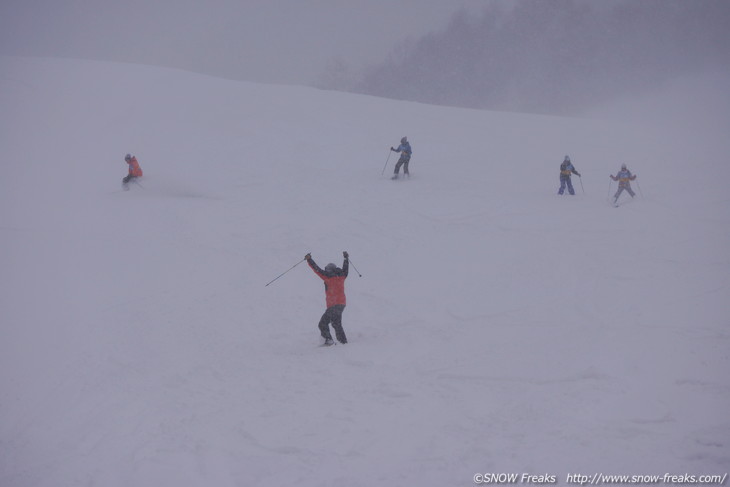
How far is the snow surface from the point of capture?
18.1 feet

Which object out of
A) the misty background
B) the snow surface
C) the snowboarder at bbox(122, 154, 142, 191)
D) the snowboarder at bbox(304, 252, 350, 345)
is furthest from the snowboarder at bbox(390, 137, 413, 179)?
the misty background

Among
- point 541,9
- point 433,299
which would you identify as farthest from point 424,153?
point 541,9

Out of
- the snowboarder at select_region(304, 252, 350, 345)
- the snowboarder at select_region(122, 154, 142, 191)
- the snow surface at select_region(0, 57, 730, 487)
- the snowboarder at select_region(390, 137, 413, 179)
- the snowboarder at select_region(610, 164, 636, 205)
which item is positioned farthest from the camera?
the snowboarder at select_region(390, 137, 413, 179)

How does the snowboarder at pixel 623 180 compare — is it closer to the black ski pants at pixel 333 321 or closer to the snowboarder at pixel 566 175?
the snowboarder at pixel 566 175

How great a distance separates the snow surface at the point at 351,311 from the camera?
5516 mm

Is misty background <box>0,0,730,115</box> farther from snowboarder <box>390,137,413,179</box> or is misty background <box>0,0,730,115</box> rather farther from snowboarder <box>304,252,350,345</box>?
snowboarder <box>304,252,350,345</box>

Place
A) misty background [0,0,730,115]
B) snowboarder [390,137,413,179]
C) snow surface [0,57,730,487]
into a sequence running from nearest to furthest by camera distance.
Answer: snow surface [0,57,730,487], snowboarder [390,137,413,179], misty background [0,0,730,115]

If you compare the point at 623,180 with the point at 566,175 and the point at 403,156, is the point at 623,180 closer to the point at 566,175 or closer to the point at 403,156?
the point at 566,175

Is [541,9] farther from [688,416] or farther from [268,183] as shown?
[688,416]

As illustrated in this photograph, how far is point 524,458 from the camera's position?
501cm

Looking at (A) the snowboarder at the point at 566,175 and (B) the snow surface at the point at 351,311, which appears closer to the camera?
(B) the snow surface at the point at 351,311

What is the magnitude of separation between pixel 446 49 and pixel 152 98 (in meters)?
59.4

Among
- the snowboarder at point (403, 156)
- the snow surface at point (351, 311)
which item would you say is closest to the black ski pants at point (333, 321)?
the snow surface at point (351, 311)

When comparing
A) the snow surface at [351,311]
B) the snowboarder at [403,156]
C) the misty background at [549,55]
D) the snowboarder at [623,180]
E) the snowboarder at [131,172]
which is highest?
the misty background at [549,55]
